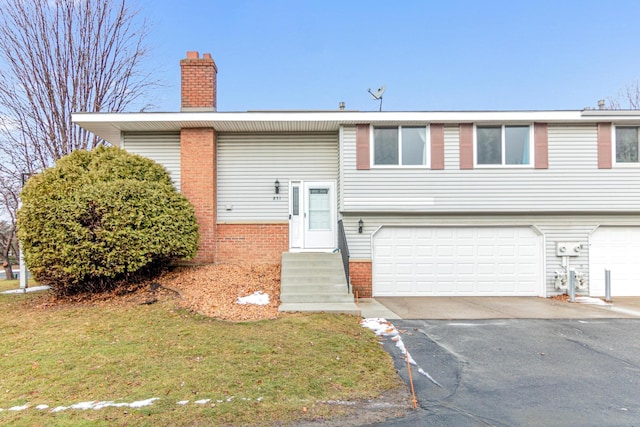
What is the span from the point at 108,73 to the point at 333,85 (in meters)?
12.3

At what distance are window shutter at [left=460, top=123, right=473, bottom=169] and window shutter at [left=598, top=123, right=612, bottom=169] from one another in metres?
3.39

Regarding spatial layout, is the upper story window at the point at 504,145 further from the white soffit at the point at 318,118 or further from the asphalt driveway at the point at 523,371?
the asphalt driveway at the point at 523,371

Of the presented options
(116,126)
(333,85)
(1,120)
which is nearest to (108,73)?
(1,120)

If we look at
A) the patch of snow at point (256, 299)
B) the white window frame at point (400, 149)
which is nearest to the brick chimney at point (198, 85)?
the white window frame at point (400, 149)

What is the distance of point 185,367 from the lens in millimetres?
4375

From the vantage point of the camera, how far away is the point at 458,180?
9570mm

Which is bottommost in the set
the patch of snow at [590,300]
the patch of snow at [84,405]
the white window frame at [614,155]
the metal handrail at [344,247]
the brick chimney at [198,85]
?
the patch of snow at [590,300]

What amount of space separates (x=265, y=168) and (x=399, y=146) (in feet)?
12.2

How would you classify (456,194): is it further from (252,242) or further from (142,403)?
(142,403)

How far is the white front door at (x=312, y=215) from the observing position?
10.1m

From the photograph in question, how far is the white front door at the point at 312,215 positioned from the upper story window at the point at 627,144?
771 cm

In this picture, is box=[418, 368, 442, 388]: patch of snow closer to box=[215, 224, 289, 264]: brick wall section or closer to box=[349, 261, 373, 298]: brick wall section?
box=[349, 261, 373, 298]: brick wall section

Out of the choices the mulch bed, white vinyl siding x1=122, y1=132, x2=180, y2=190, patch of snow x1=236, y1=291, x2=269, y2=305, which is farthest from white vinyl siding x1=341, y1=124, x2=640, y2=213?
white vinyl siding x1=122, y1=132, x2=180, y2=190

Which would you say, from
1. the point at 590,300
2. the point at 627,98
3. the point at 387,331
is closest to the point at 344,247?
the point at 387,331
